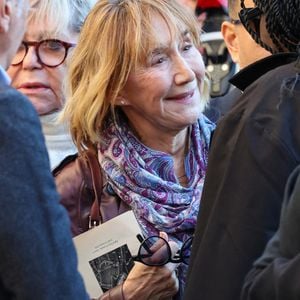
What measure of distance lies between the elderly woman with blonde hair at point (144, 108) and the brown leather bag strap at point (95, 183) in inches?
0.8

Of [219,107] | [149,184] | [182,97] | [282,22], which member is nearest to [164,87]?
[182,97]

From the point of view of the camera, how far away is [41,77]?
101 inches

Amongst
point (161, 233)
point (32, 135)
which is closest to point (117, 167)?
point (161, 233)

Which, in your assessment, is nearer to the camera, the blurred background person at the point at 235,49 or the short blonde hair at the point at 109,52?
the blurred background person at the point at 235,49

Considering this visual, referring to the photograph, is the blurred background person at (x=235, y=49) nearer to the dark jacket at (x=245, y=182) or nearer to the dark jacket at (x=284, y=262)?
the dark jacket at (x=245, y=182)

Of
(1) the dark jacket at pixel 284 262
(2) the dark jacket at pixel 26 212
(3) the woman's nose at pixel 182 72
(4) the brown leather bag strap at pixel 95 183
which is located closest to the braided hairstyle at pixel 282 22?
(1) the dark jacket at pixel 284 262

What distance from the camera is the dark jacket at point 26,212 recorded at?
107 centimetres

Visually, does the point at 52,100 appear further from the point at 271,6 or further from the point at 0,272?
the point at 0,272

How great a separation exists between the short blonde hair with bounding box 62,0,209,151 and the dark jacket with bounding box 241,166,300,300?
3.54 feet

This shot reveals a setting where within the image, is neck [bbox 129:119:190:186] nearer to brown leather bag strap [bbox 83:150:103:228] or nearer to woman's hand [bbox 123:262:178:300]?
brown leather bag strap [bbox 83:150:103:228]

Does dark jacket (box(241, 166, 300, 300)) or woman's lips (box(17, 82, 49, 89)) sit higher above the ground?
dark jacket (box(241, 166, 300, 300))

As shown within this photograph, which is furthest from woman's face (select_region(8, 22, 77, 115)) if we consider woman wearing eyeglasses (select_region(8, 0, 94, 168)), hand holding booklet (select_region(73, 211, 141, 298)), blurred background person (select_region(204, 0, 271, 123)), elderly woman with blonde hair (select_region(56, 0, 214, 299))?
hand holding booklet (select_region(73, 211, 141, 298))

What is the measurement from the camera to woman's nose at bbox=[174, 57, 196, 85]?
2055mm

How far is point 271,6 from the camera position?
134cm
